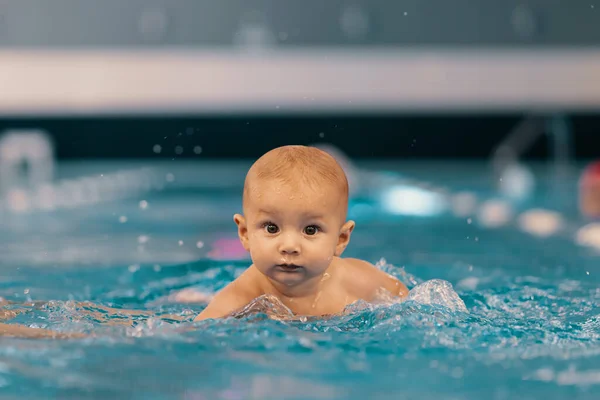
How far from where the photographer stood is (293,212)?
1.92 m

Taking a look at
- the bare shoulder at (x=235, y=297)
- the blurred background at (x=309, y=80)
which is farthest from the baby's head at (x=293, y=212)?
the blurred background at (x=309, y=80)

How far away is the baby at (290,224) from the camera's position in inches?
75.9

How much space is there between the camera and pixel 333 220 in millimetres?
1984

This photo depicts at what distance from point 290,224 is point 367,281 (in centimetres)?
45

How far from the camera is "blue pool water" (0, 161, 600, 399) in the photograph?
5.40 feet

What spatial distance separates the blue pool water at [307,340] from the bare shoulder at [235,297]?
7 centimetres

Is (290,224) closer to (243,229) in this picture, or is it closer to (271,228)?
(271,228)

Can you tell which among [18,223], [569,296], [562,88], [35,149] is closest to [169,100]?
[35,149]

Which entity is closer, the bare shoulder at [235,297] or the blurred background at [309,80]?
the bare shoulder at [235,297]

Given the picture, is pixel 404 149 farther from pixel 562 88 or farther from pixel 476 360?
pixel 476 360

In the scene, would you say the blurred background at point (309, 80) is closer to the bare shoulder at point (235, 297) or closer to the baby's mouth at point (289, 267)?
the bare shoulder at point (235, 297)

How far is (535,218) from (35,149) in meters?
4.46

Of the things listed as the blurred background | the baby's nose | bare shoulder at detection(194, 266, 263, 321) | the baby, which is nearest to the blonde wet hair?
the baby

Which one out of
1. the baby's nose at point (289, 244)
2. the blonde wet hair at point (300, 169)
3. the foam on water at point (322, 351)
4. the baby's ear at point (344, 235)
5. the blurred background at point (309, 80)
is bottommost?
the foam on water at point (322, 351)
